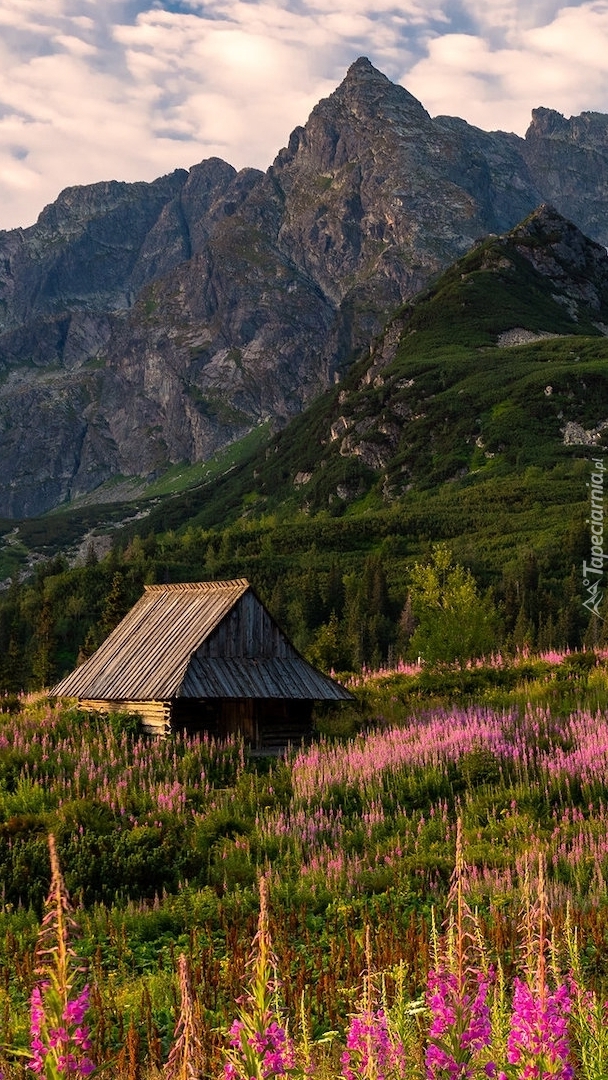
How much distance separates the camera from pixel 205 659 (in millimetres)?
25625

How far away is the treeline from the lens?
90.6 m

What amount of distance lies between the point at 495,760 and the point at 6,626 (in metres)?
121

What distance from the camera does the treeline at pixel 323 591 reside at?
9056cm

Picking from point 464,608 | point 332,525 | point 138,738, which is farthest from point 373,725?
point 332,525

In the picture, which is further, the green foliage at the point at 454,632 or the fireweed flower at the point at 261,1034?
the green foliage at the point at 454,632

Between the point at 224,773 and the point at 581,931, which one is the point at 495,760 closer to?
the point at 224,773

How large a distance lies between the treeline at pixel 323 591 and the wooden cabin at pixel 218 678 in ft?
97.5

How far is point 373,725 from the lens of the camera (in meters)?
24.4

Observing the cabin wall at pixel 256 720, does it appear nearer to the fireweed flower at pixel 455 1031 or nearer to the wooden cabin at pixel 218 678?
the wooden cabin at pixel 218 678

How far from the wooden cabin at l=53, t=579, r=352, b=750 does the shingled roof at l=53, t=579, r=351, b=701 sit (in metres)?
0.03

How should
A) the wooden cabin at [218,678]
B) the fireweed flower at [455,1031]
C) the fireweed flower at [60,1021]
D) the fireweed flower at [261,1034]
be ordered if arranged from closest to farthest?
1. the fireweed flower at [60,1021]
2. the fireweed flower at [261,1034]
3. the fireweed flower at [455,1031]
4. the wooden cabin at [218,678]

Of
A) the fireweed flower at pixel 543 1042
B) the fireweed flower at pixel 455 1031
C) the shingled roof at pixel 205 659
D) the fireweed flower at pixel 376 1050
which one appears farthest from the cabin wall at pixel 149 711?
the fireweed flower at pixel 543 1042

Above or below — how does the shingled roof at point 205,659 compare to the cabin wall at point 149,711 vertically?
above

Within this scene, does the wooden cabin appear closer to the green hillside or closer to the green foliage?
the green foliage
